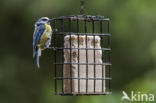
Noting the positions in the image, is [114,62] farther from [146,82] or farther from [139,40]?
[146,82]

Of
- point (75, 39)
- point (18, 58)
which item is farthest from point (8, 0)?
point (75, 39)

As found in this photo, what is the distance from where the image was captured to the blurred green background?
17969 mm

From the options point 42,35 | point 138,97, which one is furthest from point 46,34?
point 138,97

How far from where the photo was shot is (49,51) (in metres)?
19.3

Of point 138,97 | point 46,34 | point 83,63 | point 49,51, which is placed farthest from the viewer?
point 49,51

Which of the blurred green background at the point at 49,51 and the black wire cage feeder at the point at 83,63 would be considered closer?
the black wire cage feeder at the point at 83,63

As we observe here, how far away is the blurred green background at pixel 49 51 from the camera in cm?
1797

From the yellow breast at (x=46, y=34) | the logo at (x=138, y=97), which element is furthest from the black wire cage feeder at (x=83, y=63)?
the logo at (x=138, y=97)

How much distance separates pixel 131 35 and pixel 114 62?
1.25m

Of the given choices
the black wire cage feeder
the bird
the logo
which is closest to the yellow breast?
the bird

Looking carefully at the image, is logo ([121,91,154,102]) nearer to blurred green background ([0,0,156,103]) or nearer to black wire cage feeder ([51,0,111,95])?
black wire cage feeder ([51,0,111,95])

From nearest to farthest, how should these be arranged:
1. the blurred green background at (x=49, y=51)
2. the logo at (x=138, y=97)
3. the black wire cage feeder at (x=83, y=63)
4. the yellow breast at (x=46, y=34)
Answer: the black wire cage feeder at (x=83, y=63) < the yellow breast at (x=46, y=34) < the logo at (x=138, y=97) < the blurred green background at (x=49, y=51)

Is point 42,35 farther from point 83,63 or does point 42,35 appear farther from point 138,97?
point 138,97

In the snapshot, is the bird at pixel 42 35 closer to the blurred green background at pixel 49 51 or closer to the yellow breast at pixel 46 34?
the yellow breast at pixel 46 34
